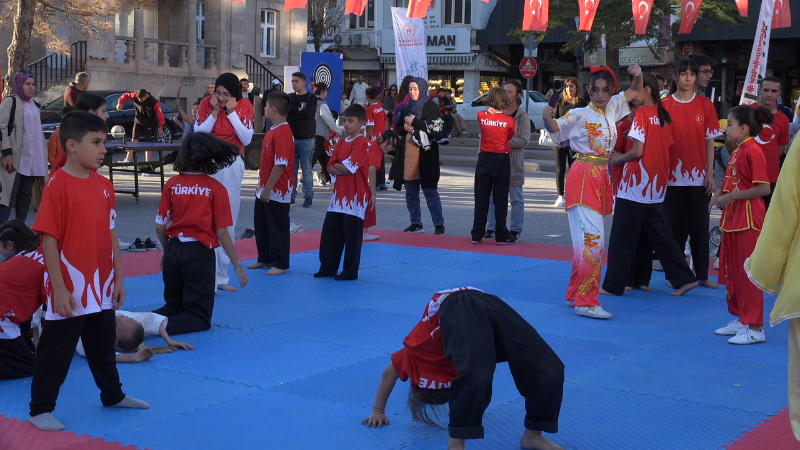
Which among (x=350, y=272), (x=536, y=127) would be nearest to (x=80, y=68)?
(x=536, y=127)

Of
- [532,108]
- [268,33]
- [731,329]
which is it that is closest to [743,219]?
[731,329]

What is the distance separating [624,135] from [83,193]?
471 centimetres

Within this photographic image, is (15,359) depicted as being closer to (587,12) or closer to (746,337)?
(746,337)

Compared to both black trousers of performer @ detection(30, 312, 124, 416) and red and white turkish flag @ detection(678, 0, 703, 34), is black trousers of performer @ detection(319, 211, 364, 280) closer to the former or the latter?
black trousers of performer @ detection(30, 312, 124, 416)

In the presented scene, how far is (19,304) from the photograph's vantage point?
4.64 m

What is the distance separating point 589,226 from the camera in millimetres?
6371

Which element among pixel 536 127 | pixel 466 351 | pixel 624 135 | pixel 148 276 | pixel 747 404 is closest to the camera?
pixel 466 351

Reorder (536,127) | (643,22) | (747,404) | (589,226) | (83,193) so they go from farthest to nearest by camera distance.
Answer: (536,127), (643,22), (589,226), (747,404), (83,193)

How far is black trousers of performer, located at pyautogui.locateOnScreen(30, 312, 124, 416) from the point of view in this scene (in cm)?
396

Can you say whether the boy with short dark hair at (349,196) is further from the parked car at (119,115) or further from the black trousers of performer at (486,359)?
the parked car at (119,115)

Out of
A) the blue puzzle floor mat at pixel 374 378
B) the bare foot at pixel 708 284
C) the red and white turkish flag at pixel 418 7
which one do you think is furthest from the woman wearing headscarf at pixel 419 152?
the bare foot at pixel 708 284

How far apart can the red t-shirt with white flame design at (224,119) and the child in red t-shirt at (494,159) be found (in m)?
3.04

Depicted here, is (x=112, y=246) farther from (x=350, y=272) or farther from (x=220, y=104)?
(x=350, y=272)

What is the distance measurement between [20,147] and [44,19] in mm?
16011
